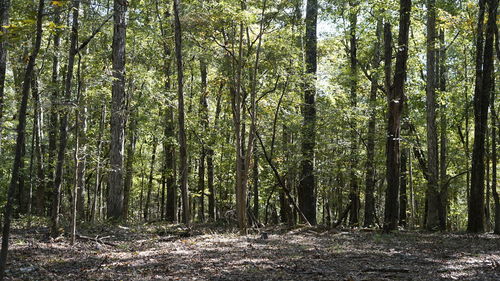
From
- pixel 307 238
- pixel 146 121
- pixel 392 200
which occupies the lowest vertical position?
pixel 307 238

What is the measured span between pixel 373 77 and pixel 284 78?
512cm

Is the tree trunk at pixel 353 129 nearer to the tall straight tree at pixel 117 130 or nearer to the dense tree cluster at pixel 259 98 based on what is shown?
the dense tree cluster at pixel 259 98

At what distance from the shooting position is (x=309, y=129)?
54.5 feet

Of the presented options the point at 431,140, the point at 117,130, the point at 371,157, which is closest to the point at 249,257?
the point at 117,130

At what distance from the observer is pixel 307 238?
40.7ft

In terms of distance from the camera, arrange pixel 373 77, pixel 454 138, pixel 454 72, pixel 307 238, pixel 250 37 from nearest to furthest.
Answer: pixel 307 238
pixel 250 37
pixel 373 77
pixel 454 72
pixel 454 138

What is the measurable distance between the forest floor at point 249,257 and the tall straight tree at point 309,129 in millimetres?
4712

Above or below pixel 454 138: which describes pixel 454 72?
above

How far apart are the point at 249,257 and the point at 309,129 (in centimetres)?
887

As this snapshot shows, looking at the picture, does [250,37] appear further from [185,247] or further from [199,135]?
[199,135]

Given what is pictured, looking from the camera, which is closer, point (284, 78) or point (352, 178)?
point (284, 78)

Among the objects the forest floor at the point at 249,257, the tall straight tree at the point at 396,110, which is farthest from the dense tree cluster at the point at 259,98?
the forest floor at the point at 249,257

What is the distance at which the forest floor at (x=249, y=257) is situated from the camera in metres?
6.84

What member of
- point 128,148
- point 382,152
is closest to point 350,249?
point 382,152
